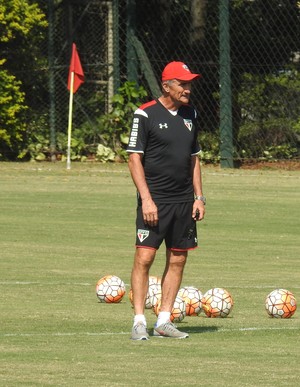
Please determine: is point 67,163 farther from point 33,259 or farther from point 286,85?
point 33,259

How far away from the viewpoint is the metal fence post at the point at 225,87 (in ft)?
104

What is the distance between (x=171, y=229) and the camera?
10031 mm

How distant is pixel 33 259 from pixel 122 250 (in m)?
1.68

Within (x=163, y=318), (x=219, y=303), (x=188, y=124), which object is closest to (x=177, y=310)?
(x=219, y=303)

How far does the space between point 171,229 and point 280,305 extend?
65.8 inches

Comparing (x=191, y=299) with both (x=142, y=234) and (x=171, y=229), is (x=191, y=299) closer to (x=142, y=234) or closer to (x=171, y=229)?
(x=171, y=229)

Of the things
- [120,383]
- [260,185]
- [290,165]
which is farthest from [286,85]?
[120,383]

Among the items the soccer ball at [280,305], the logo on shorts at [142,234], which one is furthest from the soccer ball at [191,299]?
the logo on shorts at [142,234]

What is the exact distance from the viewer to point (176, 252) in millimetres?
10070

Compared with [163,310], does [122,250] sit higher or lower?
lower

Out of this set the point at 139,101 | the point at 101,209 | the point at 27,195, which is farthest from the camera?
the point at 139,101

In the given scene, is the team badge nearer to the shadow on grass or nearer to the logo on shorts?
the logo on shorts

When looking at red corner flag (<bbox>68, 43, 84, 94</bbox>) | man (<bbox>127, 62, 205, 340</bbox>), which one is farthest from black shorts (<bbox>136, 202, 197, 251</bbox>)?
red corner flag (<bbox>68, 43, 84, 94</bbox>)

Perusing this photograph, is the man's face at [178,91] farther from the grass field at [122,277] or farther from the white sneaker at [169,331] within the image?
the grass field at [122,277]
